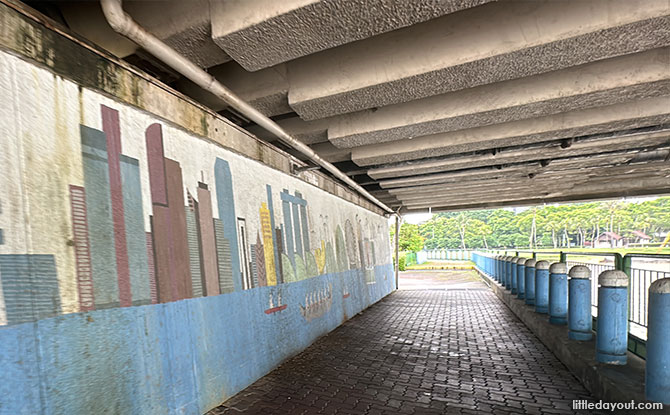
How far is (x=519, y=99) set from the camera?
4.28 meters

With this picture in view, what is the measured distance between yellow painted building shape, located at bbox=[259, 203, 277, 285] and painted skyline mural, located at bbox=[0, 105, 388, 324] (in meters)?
0.02

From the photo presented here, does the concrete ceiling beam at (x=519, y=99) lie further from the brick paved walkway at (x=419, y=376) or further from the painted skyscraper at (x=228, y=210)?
the brick paved walkway at (x=419, y=376)

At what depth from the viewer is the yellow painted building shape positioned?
4.98 meters

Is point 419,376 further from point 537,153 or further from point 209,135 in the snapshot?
point 537,153

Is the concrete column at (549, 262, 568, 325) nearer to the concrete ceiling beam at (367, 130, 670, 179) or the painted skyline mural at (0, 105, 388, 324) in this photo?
the concrete ceiling beam at (367, 130, 670, 179)

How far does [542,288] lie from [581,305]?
7.88 feet

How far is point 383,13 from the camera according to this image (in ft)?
8.66

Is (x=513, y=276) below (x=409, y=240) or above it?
above

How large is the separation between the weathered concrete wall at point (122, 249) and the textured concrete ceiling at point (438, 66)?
91 cm

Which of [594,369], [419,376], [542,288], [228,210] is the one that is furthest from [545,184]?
[228,210]

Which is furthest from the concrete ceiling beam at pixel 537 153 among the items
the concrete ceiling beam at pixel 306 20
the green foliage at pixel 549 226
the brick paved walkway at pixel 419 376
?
the green foliage at pixel 549 226

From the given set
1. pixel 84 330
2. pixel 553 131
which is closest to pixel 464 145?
pixel 553 131

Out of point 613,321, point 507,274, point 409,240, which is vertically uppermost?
point 613,321

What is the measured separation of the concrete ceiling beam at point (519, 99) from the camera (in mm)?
3801
